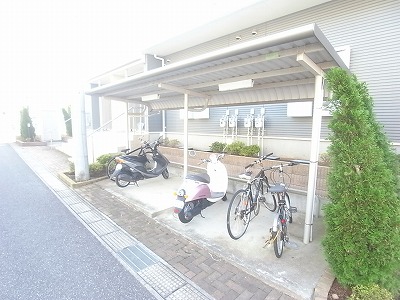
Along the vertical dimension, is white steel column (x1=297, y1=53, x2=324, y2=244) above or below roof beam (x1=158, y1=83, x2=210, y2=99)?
below

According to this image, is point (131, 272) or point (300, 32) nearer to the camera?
point (300, 32)

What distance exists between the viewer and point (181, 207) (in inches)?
149

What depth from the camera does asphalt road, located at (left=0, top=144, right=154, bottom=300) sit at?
2420mm

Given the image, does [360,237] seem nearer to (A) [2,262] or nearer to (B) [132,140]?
(A) [2,262]

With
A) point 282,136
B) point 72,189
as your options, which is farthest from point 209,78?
point 72,189

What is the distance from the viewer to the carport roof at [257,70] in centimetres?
261

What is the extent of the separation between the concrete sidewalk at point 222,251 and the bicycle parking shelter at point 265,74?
2.20ft

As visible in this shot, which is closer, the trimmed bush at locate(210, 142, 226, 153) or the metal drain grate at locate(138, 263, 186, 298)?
the metal drain grate at locate(138, 263, 186, 298)

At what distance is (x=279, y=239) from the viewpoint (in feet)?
9.77

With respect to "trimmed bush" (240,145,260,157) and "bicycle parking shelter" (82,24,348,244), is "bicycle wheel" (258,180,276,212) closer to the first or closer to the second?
"bicycle parking shelter" (82,24,348,244)

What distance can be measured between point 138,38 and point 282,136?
764 centimetres

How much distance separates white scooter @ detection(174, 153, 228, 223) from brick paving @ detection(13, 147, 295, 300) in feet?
1.47

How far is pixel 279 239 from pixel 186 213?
159 centimetres

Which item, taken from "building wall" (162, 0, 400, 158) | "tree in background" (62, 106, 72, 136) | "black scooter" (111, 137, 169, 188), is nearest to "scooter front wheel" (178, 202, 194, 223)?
"black scooter" (111, 137, 169, 188)
